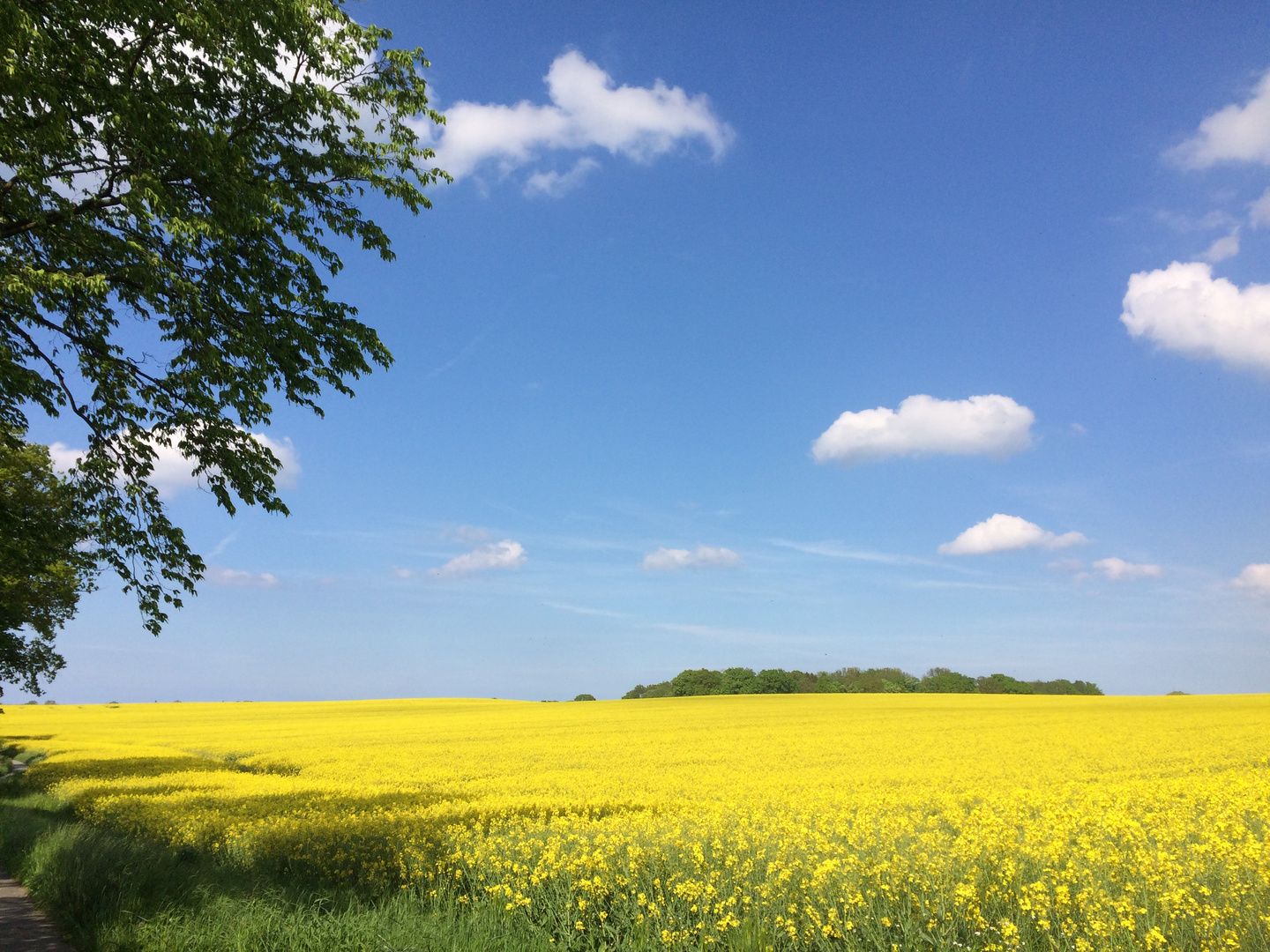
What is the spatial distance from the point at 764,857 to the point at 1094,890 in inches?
119

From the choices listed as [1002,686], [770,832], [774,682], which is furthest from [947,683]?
[770,832]

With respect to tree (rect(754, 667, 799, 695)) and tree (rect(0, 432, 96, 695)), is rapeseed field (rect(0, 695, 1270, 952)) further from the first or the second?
tree (rect(754, 667, 799, 695))

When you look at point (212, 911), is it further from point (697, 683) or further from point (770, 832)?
point (697, 683)

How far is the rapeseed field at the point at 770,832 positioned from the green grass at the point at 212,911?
64cm

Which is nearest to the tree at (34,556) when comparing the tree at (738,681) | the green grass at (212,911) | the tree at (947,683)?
the green grass at (212,911)

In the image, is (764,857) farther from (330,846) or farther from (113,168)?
(113,168)

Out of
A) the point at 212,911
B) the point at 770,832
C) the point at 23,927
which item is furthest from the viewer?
the point at 770,832

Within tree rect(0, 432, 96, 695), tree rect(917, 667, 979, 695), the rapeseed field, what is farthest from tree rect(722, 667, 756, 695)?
tree rect(0, 432, 96, 695)

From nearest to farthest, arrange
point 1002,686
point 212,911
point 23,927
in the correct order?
1. point 212,911
2. point 23,927
3. point 1002,686

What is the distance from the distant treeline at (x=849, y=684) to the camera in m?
90.1

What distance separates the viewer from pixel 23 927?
834 cm

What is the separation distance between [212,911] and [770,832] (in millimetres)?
6165

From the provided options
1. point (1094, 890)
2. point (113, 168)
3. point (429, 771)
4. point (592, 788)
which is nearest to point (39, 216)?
point (113, 168)

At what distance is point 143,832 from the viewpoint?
12.7 m
